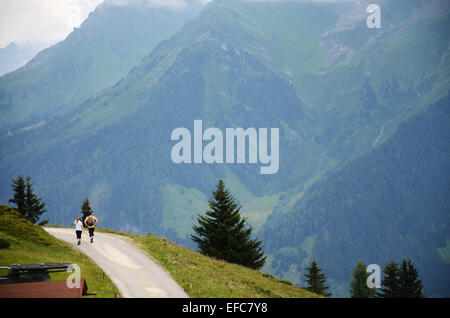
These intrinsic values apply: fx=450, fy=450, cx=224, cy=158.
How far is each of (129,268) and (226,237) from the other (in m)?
18.8

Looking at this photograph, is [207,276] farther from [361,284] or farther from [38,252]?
[361,284]

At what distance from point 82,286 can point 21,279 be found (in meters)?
3.50

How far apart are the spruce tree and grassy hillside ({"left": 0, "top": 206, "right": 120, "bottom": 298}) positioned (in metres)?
17.3

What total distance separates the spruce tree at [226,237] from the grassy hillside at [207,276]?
561 centimetres

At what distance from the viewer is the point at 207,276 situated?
34219 mm

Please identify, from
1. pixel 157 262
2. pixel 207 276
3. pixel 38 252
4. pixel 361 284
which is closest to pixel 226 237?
pixel 157 262

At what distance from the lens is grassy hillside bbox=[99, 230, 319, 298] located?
30.7m

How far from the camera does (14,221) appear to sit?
127ft

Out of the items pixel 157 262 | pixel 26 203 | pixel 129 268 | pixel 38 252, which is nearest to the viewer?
pixel 129 268

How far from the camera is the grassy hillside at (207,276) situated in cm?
3068

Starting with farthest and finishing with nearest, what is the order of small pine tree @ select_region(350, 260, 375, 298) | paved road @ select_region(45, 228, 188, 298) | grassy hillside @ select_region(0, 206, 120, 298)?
small pine tree @ select_region(350, 260, 375, 298) → grassy hillside @ select_region(0, 206, 120, 298) → paved road @ select_region(45, 228, 188, 298)

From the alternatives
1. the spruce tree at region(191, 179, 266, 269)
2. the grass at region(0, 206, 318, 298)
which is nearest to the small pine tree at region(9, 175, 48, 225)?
the spruce tree at region(191, 179, 266, 269)

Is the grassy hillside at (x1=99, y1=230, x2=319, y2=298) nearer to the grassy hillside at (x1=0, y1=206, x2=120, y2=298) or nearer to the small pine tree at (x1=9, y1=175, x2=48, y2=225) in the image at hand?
the grassy hillside at (x1=0, y1=206, x2=120, y2=298)
